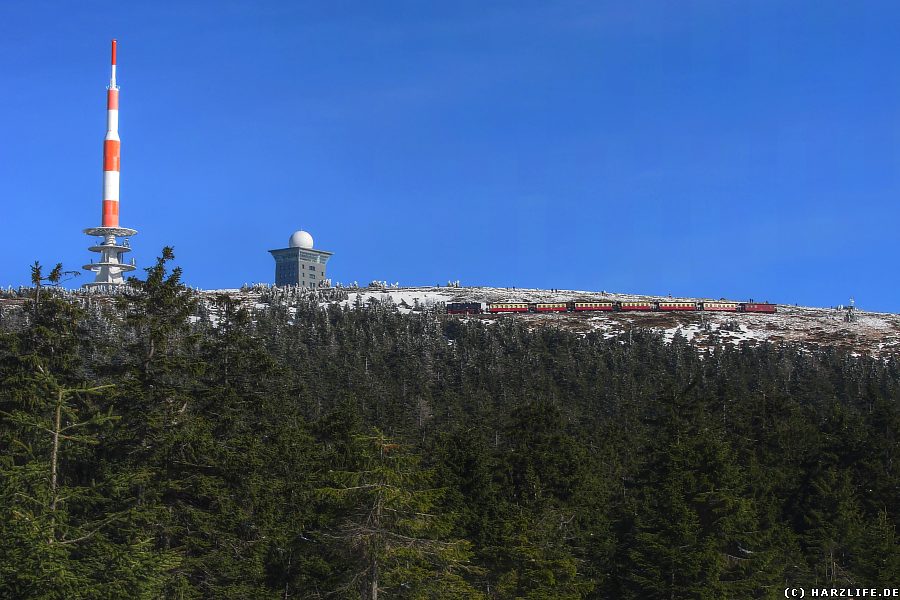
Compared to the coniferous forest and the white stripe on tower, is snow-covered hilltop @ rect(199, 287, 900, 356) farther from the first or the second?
the coniferous forest

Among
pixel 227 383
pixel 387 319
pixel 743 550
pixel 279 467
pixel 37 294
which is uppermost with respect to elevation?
pixel 387 319

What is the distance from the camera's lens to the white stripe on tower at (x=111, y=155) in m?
163

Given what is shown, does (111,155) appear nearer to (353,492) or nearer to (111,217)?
(111,217)

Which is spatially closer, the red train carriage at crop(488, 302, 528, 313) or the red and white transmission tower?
the red and white transmission tower

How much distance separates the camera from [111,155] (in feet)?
533

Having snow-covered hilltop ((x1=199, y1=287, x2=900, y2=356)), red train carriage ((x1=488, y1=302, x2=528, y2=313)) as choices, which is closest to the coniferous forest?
snow-covered hilltop ((x1=199, y1=287, x2=900, y2=356))

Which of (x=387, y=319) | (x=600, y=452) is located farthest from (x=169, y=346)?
(x=387, y=319)

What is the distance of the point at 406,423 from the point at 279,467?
81.8 feet

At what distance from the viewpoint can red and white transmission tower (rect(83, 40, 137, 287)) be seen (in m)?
163

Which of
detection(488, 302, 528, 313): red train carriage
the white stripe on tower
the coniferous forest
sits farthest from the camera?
detection(488, 302, 528, 313): red train carriage

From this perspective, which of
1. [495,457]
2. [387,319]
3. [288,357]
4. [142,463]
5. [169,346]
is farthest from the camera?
[387,319]

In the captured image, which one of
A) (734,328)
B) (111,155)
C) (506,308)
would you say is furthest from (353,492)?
(506,308)

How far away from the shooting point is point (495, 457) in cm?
4731

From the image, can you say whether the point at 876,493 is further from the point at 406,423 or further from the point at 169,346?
the point at 169,346
